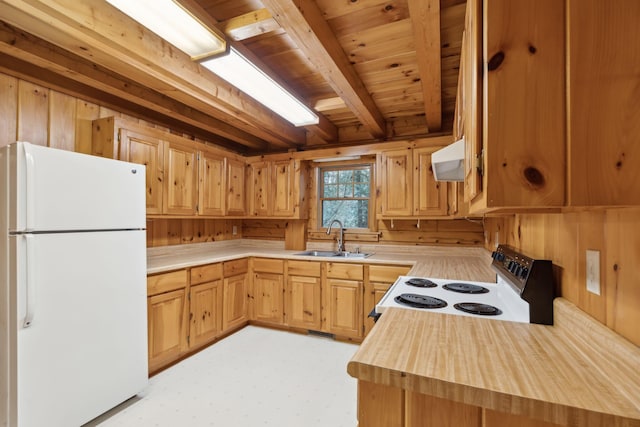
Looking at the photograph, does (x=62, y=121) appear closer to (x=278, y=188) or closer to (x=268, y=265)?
(x=278, y=188)

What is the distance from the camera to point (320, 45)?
5.55ft

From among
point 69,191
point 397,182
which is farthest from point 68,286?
point 397,182

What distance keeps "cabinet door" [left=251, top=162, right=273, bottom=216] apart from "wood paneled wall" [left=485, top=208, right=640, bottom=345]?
119 inches

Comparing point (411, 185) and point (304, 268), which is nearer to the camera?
point (411, 185)

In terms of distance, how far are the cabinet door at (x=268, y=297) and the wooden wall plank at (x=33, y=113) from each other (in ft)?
7.42

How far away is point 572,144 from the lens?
0.60 metres

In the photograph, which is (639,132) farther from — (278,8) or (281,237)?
(281,237)

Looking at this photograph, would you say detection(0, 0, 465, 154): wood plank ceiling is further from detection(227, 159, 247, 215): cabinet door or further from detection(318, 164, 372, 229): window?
detection(318, 164, 372, 229): window

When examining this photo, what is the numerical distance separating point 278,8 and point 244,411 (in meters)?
2.40

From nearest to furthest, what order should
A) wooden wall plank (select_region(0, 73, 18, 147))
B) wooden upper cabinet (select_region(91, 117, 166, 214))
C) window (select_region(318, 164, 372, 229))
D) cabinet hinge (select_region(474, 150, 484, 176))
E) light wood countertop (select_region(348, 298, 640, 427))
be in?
1. light wood countertop (select_region(348, 298, 640, 427))
2. cabinet hinge (select_region(474, 150, 484, 176))
3. wooden wall plank (select_region(0, 73, 18, 147))
4. wooden upper cabinet (select_region(91, 117, 166, 214))
5. window (select_region(318, 164, 372, 229))

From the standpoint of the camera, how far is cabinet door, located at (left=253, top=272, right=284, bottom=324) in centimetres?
325

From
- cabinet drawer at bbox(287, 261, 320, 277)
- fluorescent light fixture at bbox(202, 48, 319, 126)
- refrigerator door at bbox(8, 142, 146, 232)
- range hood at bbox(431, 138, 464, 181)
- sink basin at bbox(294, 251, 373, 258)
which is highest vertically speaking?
fluorescent light fixture at bbox(202, 48, 319, 126)

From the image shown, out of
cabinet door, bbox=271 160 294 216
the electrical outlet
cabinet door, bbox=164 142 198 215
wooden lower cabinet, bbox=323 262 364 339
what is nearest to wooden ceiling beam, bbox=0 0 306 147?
cabinet door, bbox=164 142 198 215

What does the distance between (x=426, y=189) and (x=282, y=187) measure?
5.73 feet
